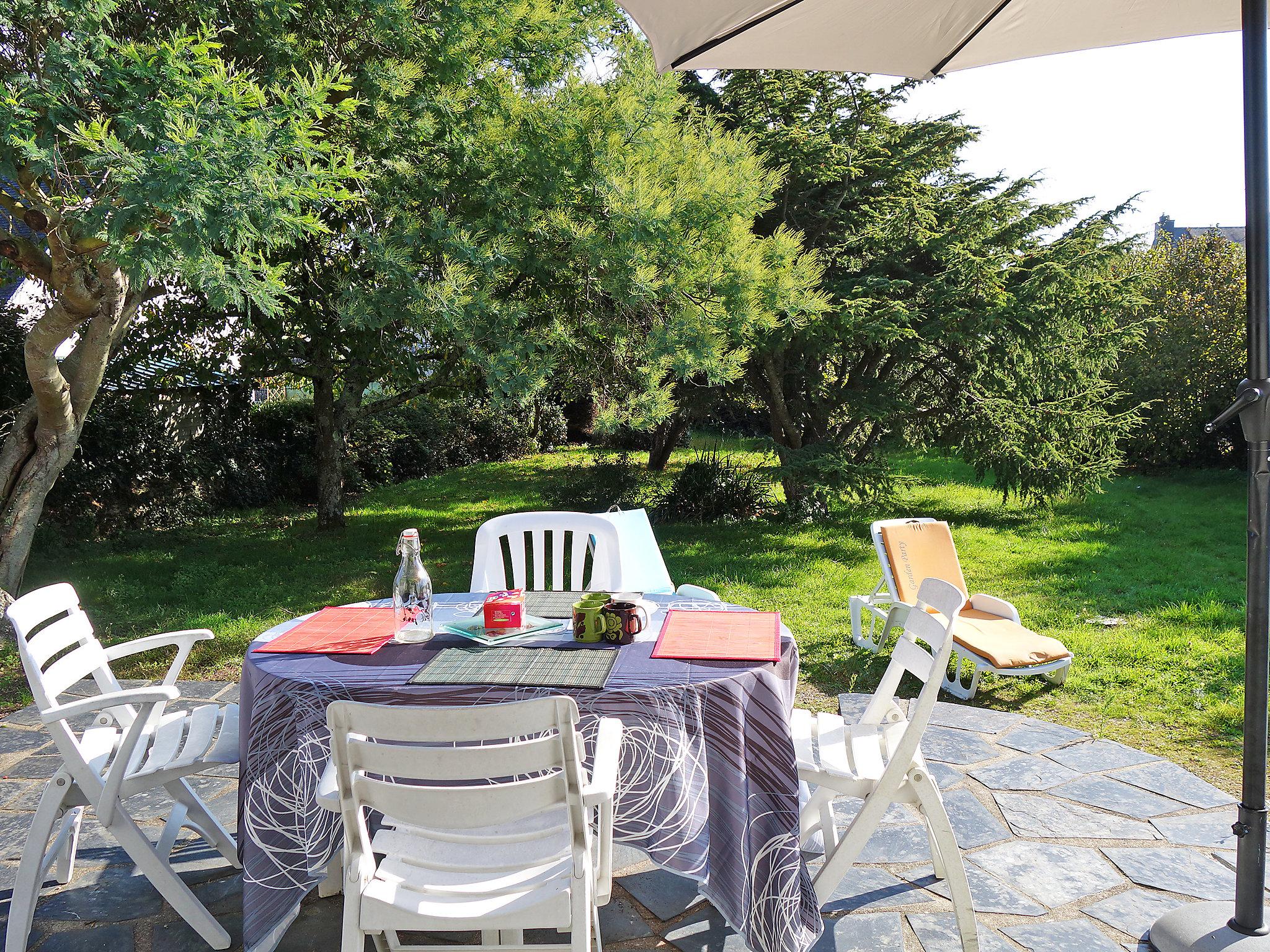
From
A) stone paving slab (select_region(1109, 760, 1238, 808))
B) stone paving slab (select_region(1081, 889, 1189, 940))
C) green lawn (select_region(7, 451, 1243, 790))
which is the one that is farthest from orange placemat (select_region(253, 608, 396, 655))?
stone paving slab (select_region(1109, 760, 1238, 808))

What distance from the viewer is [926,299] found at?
9352mm

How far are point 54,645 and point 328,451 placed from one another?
7.42 meters

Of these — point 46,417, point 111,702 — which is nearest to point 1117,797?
point 111,702

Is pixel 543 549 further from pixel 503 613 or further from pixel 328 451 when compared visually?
pixel 328 451

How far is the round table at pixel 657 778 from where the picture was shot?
96.0 inches

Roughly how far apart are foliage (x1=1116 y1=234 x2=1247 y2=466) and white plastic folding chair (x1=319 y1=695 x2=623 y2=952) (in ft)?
43.1

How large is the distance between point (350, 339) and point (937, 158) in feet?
21.1

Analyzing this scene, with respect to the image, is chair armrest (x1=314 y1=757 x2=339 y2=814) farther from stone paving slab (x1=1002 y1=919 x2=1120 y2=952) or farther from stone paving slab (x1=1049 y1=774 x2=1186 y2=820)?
stone paving slab (x1=1049 y1=774 x2=1186 y2=820)

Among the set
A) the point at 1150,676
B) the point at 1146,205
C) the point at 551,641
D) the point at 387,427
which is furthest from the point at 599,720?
the point at 387,427

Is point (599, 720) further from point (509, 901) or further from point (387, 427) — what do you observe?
point (387, 427)

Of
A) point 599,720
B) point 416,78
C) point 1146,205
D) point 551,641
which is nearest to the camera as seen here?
point 599,720

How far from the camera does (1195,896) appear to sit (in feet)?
9.39

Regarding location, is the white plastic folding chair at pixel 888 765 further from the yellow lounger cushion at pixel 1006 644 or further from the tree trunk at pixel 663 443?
the tree trunk at pixel 663 443

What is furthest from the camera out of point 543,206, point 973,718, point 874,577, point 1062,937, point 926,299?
point 926,299
